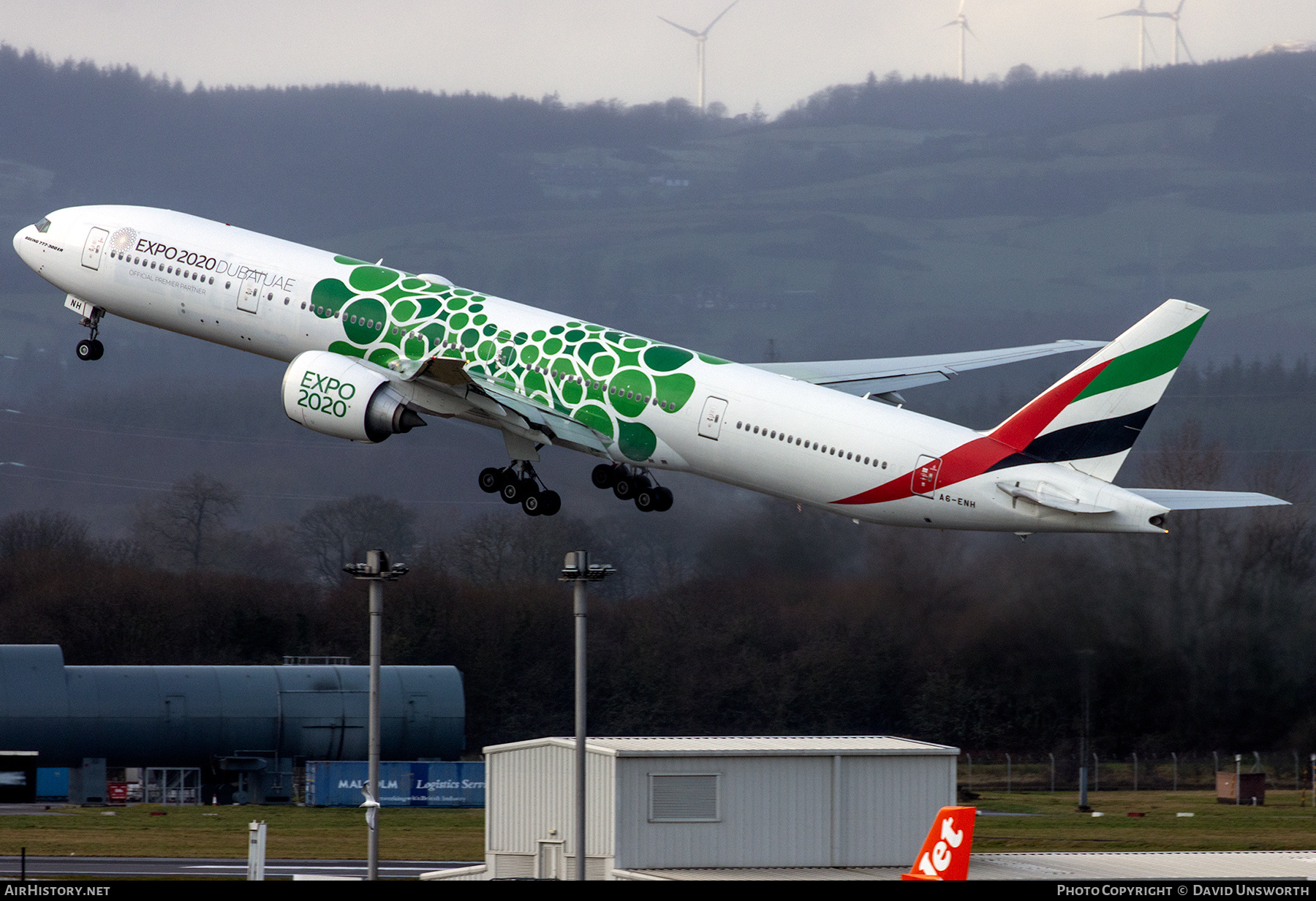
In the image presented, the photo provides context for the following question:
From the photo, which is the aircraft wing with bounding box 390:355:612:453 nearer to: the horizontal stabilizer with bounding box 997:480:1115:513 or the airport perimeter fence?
the horizontal stabilizer with bounding box 997:480:1115:513

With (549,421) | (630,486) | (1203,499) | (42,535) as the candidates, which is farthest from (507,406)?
(42,535)

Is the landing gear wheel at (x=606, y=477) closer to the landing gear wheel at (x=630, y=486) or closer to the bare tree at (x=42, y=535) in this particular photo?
the landing gear wheel at (x=630, y=486)

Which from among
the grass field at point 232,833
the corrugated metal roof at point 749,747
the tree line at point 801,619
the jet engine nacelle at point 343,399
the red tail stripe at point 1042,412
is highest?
the jet engine nacelle at point 343,399

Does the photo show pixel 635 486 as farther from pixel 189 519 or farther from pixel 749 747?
pixel 189 519

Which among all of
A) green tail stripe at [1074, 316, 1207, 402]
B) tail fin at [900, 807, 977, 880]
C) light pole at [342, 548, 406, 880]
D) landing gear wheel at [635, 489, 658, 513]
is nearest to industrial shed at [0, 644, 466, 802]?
landing gear wheel at [635, 489, 658, 513]

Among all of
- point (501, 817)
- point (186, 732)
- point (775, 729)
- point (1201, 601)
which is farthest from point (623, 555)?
point (501, 817)

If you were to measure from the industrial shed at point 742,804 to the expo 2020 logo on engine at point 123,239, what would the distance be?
58.2 feet

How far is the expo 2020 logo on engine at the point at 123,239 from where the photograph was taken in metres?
47.1

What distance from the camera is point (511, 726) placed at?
7988 centimetres

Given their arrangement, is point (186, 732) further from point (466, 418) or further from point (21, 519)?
point (21, 519)

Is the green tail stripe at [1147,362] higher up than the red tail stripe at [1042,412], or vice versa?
the green tail stripe at [1147,362]

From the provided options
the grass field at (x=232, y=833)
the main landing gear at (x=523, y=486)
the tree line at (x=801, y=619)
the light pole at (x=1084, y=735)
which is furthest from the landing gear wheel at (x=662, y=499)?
the light pole at (x=1084, y=735)

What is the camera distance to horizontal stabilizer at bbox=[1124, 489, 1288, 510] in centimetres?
3491

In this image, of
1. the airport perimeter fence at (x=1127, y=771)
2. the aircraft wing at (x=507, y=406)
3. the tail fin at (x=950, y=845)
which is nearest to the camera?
the tail fin at (x=950, y=845)
